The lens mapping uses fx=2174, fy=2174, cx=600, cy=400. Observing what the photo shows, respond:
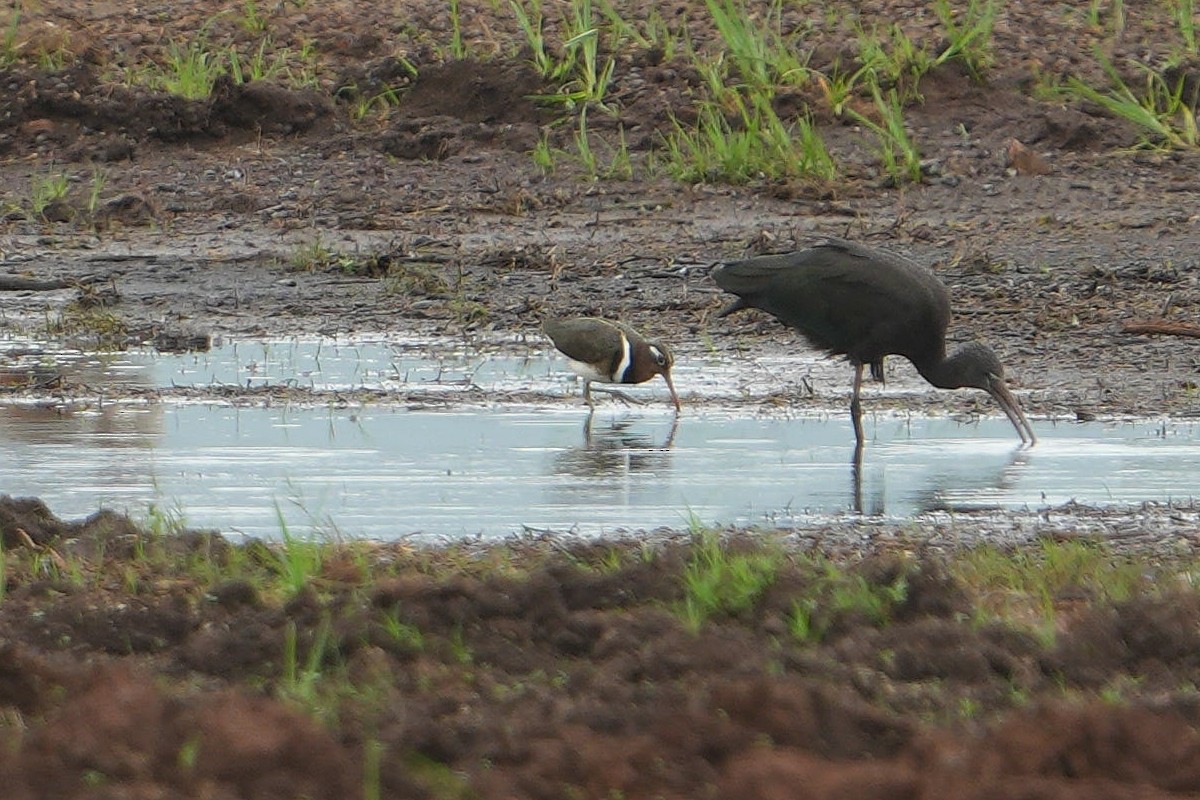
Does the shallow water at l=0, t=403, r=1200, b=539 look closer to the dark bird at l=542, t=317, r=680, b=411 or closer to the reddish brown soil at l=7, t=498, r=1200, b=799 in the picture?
the dark bird at l=542, t=317, r=680, b=411

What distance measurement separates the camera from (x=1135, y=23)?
47.9 feet

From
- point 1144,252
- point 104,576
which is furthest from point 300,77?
point 104,576

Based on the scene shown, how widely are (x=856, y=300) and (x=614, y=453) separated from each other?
4.74ft

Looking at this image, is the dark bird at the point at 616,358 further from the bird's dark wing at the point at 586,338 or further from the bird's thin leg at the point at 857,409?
the bird's thin leg at the point at 857,409

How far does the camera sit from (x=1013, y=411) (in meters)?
8.27

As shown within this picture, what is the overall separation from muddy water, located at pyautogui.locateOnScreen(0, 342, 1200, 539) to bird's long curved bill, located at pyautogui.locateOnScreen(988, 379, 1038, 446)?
0.07 m

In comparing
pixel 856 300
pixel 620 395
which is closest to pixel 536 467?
pixel 856 300

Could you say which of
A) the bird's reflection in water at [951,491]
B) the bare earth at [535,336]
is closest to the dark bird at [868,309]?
the bare earth at [535,336]

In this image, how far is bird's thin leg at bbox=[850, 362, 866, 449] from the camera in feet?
26.9

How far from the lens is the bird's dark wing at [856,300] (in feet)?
28.6

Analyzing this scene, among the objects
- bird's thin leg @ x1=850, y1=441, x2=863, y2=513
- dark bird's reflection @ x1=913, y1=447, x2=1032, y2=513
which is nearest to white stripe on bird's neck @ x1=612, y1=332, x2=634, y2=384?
bird's thin leg @ x1=850, y1=441, x2=863, y2=513

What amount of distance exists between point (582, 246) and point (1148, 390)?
397cm

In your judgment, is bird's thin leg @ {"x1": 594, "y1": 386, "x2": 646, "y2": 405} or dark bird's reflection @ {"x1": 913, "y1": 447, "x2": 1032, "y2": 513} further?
bird's thin leg @ {"x1": 594, "y1": 386, "x2": 646, "y2": 405}

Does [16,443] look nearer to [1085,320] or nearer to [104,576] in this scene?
[104,576]
